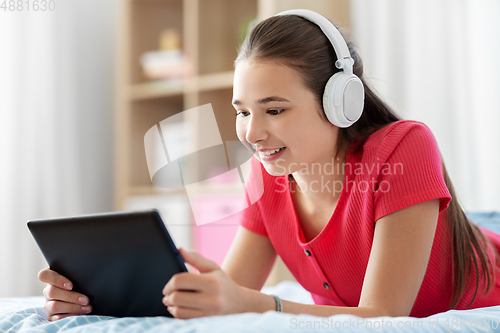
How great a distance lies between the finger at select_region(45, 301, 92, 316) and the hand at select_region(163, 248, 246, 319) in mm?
213

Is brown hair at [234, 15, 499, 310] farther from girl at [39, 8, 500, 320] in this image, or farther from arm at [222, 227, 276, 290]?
arm at [222, 227, 276, 290]

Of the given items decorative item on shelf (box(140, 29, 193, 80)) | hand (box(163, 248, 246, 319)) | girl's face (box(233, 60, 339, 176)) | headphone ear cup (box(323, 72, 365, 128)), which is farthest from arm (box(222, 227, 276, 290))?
decorative item on shelf (box(140, 29, 193, 80))

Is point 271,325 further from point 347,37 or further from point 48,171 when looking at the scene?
point 48,171

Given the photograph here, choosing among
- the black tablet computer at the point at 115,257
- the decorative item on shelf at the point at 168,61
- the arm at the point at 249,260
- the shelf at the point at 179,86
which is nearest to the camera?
the black tablet computer at the point at 115,257

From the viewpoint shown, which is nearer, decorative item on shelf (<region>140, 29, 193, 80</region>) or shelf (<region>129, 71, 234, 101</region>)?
shelf (<region>129, 71, 234, 101</region>)

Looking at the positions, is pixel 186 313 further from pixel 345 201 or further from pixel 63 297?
pixel 345 201

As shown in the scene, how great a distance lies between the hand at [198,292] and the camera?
0.57 meters

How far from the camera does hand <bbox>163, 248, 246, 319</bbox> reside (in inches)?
22.5

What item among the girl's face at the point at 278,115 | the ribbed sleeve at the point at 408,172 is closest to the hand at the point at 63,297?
the girl's face at the point at 278,115

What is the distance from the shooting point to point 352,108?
88 centimetres

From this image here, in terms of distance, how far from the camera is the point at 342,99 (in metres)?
0.86

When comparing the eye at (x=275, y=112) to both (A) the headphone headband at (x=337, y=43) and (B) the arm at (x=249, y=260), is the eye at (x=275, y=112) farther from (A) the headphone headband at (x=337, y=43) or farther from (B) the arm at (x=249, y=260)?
(B) the arm at (x=249, y=260)

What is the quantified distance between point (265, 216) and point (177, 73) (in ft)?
4.77

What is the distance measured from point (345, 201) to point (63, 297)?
1.78 ft
